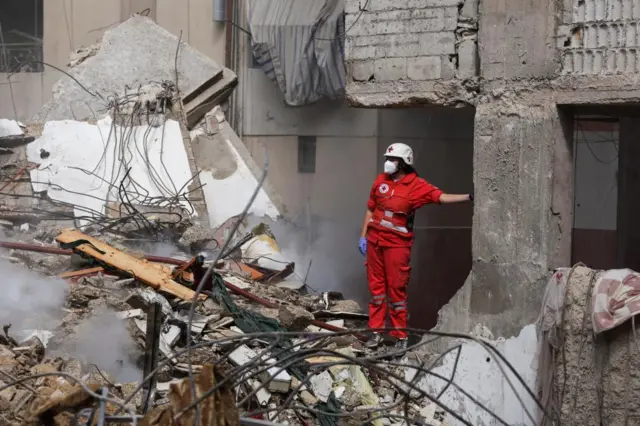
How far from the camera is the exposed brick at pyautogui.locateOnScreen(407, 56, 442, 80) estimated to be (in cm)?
782

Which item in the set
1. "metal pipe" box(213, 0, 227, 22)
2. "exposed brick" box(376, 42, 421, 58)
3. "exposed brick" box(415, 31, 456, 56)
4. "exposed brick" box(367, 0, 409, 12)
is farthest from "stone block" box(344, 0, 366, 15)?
"metal pipe" box(213, 0, 227, 22)

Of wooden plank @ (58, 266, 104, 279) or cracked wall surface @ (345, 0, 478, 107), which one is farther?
wooden plank @ (58, 266, 104, 279)

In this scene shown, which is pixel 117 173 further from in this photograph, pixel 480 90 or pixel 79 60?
pixel 480 90

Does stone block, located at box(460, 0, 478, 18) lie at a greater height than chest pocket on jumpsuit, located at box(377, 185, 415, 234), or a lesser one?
greater

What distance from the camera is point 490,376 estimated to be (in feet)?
24.8

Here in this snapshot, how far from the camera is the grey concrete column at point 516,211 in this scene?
7406mm

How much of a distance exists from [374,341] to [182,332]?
1750 mm

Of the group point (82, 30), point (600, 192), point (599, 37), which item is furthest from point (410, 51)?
point (82, 30)

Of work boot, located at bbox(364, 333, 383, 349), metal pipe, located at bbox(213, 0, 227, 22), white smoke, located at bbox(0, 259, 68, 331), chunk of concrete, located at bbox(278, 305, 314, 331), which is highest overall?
metal pipe, located at bbox(213, 0, 227, 22)

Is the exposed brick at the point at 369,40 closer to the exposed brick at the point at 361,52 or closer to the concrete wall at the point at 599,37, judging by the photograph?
the exposed brick at the point at 361,52

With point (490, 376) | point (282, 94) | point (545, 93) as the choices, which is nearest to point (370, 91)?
point (545, 93)

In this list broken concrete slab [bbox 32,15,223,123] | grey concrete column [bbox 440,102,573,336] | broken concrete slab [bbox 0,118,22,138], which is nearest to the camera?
grey concrete column [bbox 440,102,573,336]

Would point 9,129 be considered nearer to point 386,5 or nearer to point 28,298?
point 28,298

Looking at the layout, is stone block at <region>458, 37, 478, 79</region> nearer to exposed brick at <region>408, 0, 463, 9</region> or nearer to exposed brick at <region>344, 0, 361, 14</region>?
exposed brick at <region>408, 0, 463, 9</region>
